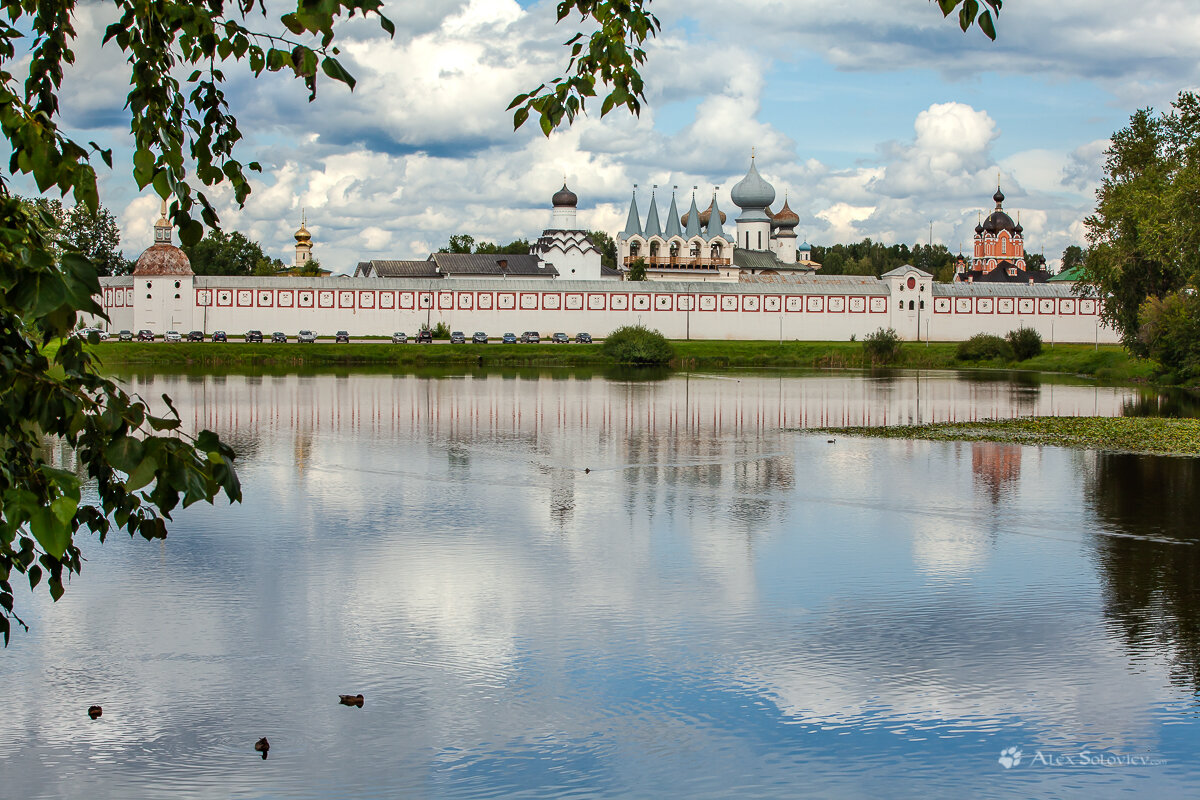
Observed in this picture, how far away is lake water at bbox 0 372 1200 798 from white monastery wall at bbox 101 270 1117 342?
49086 millimetres

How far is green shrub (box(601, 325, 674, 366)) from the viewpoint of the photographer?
53938 mm

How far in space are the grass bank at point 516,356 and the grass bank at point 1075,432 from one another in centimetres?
2565

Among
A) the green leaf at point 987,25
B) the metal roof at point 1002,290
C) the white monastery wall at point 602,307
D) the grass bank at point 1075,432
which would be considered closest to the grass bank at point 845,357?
the white monastery wall at point 602,307

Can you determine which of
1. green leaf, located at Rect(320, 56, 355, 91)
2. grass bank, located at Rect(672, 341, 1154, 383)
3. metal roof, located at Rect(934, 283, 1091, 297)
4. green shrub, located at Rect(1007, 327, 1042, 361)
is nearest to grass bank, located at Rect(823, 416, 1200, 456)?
green leaf, located at Rect(320, 56, 355, 91)

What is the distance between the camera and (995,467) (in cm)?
1798

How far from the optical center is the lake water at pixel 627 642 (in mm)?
6531

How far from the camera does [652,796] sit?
6.20m

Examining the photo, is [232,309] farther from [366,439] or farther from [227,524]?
[227,524]

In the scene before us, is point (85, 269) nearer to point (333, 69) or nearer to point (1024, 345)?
point (333, 69)

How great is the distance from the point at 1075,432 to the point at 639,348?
1276 inches

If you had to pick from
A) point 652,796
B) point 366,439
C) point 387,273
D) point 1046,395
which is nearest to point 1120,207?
point 1046,395

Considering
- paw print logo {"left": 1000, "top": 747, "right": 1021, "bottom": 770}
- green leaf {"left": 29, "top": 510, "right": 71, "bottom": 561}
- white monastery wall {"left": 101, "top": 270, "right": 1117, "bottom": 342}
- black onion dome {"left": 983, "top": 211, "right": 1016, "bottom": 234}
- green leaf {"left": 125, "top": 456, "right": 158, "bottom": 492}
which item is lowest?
paw print logo {"left": 1000, "top": 747, "right": 1021, "bottom": 770}

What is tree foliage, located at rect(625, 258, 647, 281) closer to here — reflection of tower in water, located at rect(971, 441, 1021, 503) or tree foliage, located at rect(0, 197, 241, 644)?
reflection of tower in water, located at rect(971, 441, 1021, 503)

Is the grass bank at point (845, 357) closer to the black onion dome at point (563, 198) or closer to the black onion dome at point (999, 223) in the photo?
the black onion dome at point (563, 198)
